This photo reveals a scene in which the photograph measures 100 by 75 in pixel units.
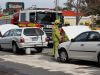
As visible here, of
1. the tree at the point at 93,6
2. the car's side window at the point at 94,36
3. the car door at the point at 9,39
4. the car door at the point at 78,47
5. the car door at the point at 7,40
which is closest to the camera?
the car's side window at the point at 94,36

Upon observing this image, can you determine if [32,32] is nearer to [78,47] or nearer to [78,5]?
[78,47]

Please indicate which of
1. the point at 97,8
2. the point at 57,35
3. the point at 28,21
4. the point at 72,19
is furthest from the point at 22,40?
the point at 72,19

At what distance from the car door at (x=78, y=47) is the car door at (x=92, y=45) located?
236mm

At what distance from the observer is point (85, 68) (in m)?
14.3

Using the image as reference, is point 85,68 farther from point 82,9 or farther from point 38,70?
point 82,9

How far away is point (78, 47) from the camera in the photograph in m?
15.2

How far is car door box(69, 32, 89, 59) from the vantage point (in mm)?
15000

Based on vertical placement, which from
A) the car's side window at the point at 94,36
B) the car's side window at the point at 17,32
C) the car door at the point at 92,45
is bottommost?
the car's side window at the point at 17,32

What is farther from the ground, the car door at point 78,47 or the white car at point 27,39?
the car door at point 78,47

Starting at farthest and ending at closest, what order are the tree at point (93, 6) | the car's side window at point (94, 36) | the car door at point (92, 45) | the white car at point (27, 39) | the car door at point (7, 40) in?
the tree at point (93, 6), the car door at point (7, 40), the white car at point (27, 39), the car's side window at point (94, 36), the car door at point (92, 45)

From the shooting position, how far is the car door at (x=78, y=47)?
15000mm

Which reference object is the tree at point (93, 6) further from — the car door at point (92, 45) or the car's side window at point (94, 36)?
the car door at point (92, 45)

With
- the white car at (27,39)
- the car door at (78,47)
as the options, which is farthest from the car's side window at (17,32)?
the car door at (78,47)

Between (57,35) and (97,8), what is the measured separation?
38676mm
